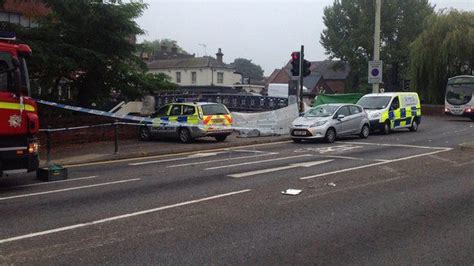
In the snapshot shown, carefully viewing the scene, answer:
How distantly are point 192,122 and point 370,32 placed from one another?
186 ft

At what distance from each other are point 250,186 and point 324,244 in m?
3.82

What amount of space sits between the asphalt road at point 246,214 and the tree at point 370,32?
2356 inches

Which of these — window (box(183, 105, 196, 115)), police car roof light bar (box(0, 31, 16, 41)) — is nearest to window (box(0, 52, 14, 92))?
police car roof light bar (box(0, 31, 16, 41))

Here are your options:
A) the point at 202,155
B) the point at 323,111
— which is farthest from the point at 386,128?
the point at 202,155

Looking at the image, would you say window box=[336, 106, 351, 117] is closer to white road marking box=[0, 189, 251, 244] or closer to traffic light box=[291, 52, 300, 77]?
traffic light box=[291, 52, 300, 77]

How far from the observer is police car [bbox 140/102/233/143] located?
18.7 m

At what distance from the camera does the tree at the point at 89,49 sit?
16500 mm

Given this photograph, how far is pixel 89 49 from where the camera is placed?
58.9 ft

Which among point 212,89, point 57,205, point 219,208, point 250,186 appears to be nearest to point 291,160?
point 250,186

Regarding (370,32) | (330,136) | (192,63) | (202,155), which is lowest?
(202,155)

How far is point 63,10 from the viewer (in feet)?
55.2

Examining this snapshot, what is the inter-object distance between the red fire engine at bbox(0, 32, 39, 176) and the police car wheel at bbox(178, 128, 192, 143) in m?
9.51

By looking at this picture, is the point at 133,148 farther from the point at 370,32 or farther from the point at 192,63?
the point at 370,32

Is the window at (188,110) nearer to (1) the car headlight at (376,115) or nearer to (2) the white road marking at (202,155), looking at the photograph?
(2) the white road marking at (202,155)
